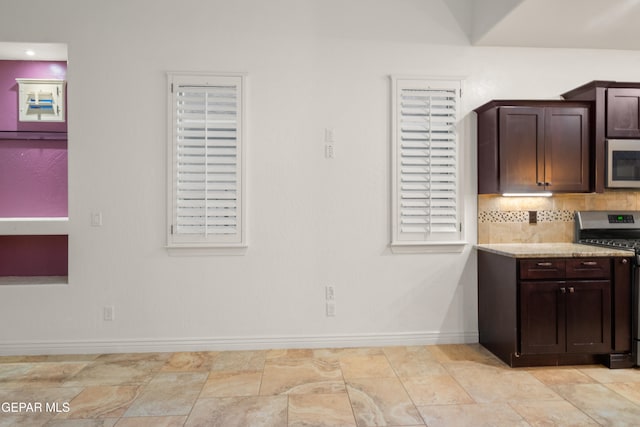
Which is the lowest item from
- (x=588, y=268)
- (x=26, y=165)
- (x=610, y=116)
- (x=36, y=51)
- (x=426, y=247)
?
(x=588, y=268)

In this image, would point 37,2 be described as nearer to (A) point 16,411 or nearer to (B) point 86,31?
(B) point 86,31

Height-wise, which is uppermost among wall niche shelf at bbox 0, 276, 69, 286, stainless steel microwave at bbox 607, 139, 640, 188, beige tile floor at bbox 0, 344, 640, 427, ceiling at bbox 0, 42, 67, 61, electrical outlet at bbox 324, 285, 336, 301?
ceiling at bbox 0, 42, 67, 61

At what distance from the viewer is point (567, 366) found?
121 inches

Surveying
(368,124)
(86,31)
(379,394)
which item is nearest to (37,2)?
(86,31)

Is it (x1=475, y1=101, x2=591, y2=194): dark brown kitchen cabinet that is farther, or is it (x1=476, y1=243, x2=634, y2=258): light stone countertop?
(x1=475, y1=101, x2=591, y2=194): dark brown kitchen cabinet

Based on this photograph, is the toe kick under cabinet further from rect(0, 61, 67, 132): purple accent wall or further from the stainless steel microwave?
rect(0, 61, 67, 132): purple accent wall

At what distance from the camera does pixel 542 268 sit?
302cm

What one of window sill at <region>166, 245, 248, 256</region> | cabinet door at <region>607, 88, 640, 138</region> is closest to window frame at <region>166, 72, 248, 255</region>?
window sill at <region>166, 245, 248, 256</region>

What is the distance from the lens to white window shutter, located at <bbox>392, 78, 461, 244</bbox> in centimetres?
351

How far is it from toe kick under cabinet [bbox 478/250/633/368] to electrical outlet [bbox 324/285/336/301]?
1421 millimetres

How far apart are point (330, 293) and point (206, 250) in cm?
114

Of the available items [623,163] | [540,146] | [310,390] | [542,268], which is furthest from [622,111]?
[310,390]

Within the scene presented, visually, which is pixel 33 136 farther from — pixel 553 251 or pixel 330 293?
pixel 553 251

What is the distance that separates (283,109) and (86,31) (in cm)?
177
